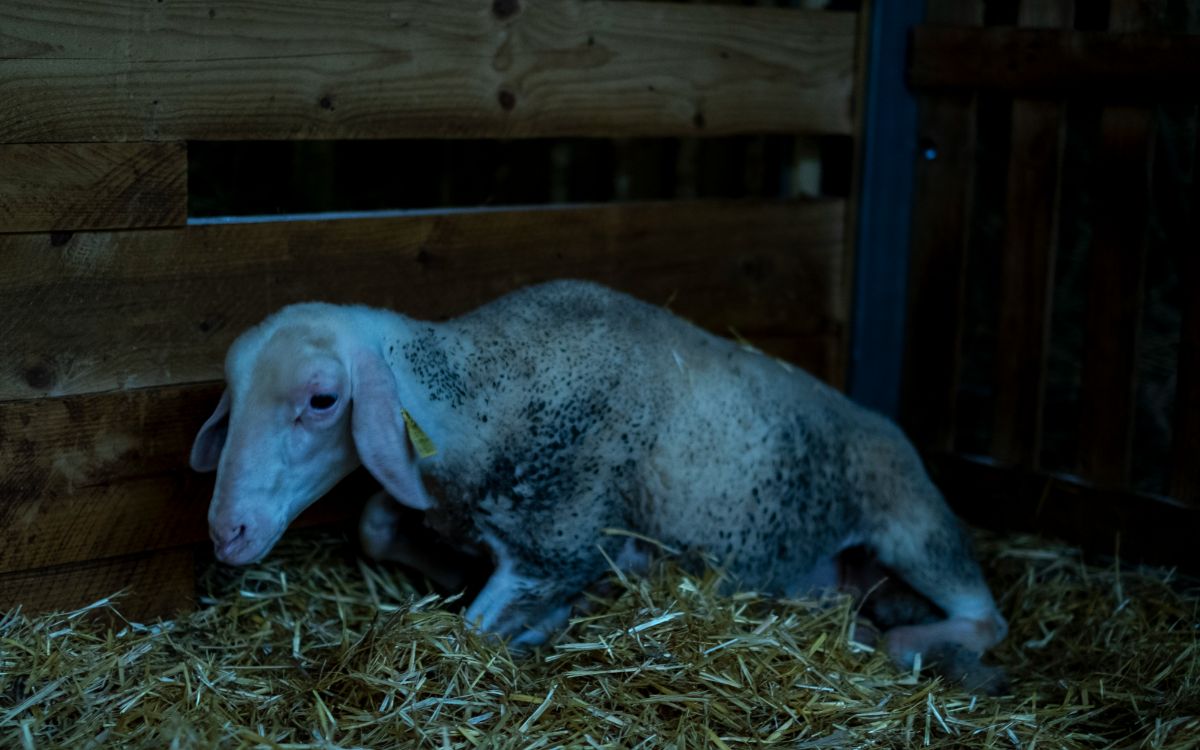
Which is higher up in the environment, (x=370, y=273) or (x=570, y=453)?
(x=370, y=273)

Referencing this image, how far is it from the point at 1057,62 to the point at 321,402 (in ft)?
8.58

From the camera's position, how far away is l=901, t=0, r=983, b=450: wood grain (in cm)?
466

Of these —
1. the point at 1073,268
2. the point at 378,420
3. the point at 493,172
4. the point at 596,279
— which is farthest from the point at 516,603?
the point at 1073,268

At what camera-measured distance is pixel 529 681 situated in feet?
10.6

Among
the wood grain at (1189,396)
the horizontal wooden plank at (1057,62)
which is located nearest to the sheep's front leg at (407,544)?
the wood grain at (1189,396)

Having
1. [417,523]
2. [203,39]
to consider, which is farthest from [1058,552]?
[203,39]

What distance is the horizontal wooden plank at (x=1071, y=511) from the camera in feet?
13.8

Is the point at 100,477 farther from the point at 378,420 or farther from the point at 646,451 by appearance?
the point at 646,451

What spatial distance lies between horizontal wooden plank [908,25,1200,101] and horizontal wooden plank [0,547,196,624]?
294 centimetres

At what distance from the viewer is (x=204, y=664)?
127 inches

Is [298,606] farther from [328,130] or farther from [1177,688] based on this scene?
[1177,688]

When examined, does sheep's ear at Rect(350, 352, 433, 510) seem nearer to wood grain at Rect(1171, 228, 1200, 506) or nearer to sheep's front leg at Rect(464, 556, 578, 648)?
sheep's front leg at Rect(464, 556, 578, 648)

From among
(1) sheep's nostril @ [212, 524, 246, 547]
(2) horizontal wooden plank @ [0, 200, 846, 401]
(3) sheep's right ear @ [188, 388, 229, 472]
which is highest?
(2) horizontal wooden plank @ [0, 200, 846, 401]

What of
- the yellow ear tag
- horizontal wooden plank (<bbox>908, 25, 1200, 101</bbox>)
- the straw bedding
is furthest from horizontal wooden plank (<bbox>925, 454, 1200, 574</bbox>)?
the yellow ear tag
